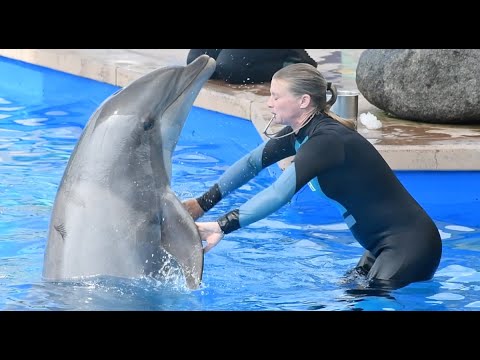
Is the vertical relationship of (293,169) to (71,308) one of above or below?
above

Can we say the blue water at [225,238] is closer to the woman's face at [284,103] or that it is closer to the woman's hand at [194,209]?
the woman's hand at [194,209]

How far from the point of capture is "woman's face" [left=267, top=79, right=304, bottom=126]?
4.88m

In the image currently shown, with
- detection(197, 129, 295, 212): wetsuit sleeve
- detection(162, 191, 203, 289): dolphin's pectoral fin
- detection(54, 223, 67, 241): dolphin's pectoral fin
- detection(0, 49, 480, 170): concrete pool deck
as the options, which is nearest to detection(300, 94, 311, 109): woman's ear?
detection(197, 129, 295, 212): wetsuit sleeve

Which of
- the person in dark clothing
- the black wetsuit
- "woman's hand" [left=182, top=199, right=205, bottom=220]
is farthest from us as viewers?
the person in dark clothing

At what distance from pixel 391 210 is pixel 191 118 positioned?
434 centimetres

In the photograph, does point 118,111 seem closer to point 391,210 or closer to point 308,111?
point 308,111

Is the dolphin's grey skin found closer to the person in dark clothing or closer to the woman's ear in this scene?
the woman's ear

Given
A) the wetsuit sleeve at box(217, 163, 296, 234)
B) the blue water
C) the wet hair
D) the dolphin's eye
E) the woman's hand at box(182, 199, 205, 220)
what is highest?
the wet hair

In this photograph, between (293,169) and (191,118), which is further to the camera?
(191,118)

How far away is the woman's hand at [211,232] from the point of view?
4.65 meters

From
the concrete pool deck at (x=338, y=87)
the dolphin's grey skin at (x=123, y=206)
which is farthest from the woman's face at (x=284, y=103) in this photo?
the concrete pool deck at (x=338, y=87)

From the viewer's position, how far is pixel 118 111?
4625mm

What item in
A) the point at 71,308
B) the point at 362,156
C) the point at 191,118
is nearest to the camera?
the point at 71,308

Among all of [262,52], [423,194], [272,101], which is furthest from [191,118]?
[272,101]
